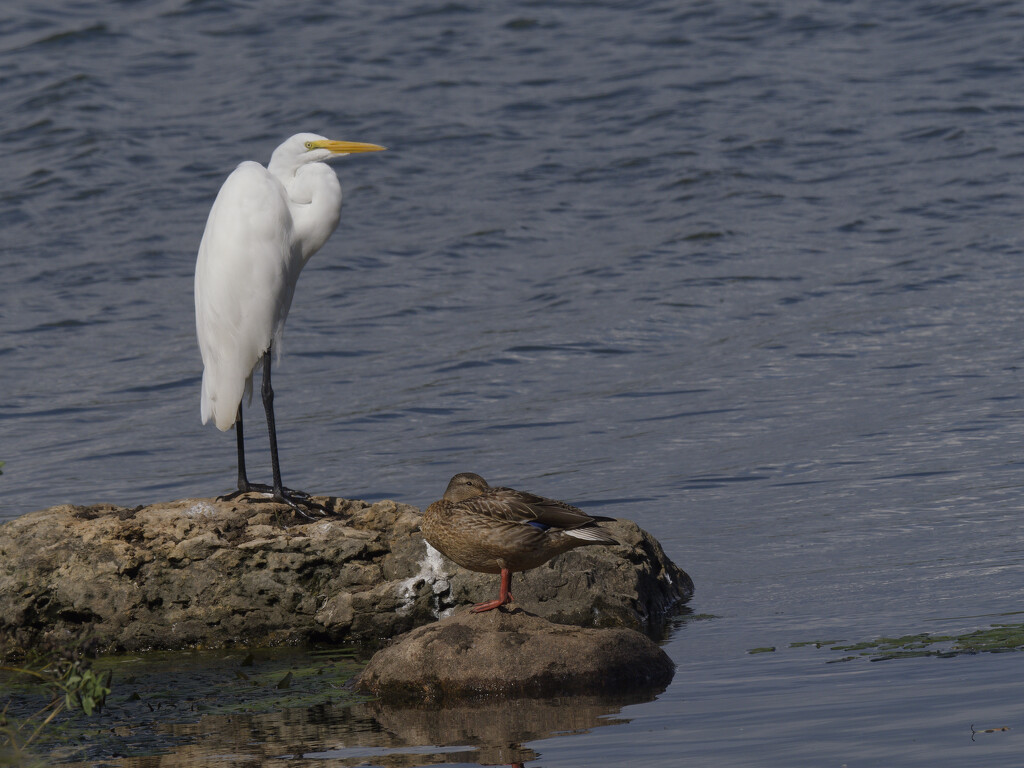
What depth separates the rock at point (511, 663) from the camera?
6090mm

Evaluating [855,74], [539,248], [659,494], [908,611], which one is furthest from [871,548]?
[855,74]

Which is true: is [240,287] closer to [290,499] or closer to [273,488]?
[273,488]

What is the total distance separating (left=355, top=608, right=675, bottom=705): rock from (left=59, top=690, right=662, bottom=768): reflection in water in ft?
0.34

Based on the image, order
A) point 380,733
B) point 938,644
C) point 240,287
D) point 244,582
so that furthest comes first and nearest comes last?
1. point 240,287
2. point 244,582
3. point 938,644
4. point 380,733

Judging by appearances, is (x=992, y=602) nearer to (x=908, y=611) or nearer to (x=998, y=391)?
(x=908, y=611)

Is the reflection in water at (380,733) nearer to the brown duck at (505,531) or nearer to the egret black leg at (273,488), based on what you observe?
the brown duck at (505,531)

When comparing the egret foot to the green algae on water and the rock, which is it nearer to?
the rock

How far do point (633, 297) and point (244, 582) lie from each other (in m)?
9.89

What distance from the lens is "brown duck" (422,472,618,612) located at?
6188 millimetres

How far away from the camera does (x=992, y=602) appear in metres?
6.97

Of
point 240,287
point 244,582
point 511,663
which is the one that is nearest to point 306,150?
point 240,287

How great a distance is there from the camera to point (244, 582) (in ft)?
24.6

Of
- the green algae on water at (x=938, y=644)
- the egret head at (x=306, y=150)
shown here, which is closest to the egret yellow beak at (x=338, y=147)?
the egret head at (x=306, y=150)

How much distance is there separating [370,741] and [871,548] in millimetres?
3953
